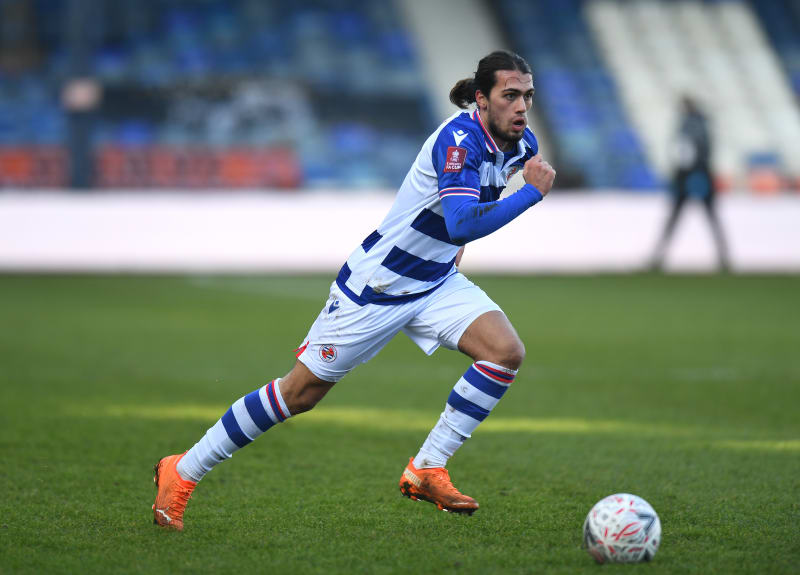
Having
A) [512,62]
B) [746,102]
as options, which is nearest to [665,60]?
[746,102]

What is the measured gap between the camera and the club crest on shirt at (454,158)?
14.0 ft

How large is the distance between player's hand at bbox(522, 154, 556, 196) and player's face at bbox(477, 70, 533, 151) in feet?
0.49

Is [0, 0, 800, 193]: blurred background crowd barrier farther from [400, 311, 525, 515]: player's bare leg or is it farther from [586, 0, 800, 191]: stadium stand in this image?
Answer: [400, 311, 525, 515]: player's bare leg

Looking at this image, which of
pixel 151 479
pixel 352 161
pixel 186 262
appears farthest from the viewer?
pixel 352 161

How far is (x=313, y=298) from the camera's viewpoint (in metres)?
14.5

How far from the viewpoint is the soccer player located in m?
4.33

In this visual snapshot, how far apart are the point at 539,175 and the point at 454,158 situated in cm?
32

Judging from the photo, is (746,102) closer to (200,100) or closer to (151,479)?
(200,100)

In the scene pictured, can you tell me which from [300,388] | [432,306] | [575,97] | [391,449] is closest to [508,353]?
[432,306]

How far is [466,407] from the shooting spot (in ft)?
14.9

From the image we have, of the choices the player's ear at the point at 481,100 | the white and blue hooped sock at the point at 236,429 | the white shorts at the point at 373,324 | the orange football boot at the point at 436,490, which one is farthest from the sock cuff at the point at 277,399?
the player's ear at the point at 481,100

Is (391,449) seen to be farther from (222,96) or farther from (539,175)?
(222,96)

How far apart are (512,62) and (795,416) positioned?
11.6 ft

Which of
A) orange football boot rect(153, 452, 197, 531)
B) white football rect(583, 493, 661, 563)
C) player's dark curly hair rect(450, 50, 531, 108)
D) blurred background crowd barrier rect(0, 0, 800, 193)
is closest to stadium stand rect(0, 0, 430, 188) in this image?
blurred background crowd barrier rect(0, 0, 800, 193)
